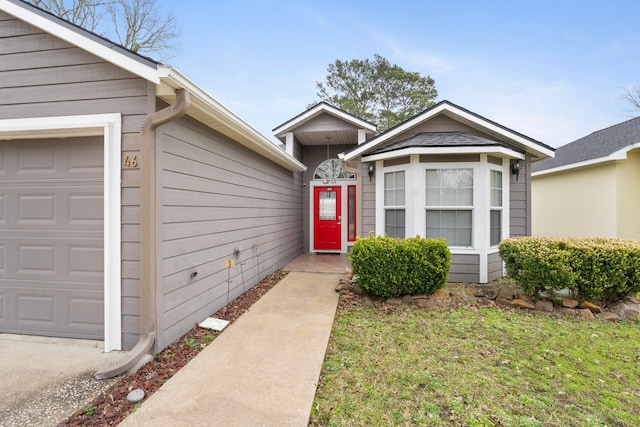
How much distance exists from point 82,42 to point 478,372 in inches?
190

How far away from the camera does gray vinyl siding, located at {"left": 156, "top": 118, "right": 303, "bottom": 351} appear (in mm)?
3055

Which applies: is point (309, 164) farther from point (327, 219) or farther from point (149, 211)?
point (149, 211)

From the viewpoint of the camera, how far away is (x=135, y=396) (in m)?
2.24

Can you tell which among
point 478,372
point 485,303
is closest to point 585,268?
point 485,303

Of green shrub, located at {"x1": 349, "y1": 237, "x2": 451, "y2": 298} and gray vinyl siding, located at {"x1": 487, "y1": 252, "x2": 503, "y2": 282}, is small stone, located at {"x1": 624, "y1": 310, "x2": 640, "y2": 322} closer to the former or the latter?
gray vinyl siding, located at {"x1": 487, "y1": 252, "x2": 503, "y2": 282}

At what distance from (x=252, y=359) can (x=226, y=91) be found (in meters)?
15.7

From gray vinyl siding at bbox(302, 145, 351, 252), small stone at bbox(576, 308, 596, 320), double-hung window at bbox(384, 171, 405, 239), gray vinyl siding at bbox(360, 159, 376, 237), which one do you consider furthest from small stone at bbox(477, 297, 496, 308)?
gray vinyl siding at bbox(302, 145, 351, 252)

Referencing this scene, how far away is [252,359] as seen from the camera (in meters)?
2.91

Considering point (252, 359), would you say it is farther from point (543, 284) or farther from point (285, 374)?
point (543, 284)

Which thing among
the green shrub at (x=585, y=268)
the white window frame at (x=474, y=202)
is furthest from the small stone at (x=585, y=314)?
the white window frame at (x=474, y=202)

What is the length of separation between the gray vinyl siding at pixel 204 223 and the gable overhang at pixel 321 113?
2.41m

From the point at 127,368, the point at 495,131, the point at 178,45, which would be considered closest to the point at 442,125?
the point at 495,131

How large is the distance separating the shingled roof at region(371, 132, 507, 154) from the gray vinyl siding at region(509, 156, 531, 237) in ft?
2.72

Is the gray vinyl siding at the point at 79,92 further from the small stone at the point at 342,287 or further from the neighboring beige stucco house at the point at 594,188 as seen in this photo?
the neighboring beige stucco house at the point at 594,188
